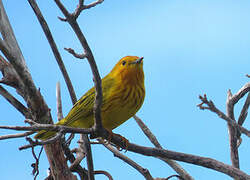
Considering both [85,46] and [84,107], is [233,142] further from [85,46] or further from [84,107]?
[85,46]

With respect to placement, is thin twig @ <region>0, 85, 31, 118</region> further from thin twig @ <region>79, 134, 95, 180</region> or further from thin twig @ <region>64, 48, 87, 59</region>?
thin twig @ <region>64, 48, 87, 59</region>

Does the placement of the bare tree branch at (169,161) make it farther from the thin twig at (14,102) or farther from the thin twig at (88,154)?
the thin twig at (14,102)

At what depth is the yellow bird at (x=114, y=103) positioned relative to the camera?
13.0 feet

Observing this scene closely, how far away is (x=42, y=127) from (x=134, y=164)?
5.02 ft

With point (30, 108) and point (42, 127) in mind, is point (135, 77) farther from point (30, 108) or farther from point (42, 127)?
point (42, 127)

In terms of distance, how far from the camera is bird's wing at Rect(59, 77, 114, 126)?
13.0 feet

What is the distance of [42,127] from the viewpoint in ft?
8.96

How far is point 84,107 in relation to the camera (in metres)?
4.00

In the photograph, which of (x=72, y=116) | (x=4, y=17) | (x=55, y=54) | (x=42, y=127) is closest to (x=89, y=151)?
(x=72, y=116)

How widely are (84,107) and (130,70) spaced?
0.72m

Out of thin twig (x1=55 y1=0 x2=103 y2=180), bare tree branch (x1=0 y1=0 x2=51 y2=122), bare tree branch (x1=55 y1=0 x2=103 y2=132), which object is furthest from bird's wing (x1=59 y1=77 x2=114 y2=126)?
bare tree branch (x1=55 y1=0 x2=103 y2=132)

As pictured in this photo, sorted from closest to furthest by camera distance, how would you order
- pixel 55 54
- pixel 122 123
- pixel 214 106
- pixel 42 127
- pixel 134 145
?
pixel 42 127 < pixel 214 106 < pixel 134 145 < pixel 55 54 < pixel 122 123

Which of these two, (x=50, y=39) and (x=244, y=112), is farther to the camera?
(x=244, y=112)

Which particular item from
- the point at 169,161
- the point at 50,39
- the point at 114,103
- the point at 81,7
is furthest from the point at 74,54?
the point at 169,161
